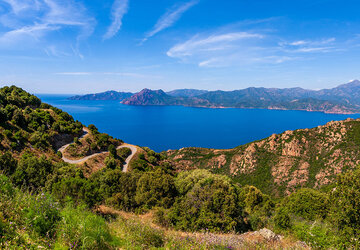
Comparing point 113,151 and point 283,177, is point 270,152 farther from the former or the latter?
point 113,151

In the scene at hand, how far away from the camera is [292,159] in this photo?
90.8 meters

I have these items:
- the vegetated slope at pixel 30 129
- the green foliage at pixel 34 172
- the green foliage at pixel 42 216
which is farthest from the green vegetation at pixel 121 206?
the vegetated slope at pixel 30 129

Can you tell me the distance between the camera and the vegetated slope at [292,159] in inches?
3091

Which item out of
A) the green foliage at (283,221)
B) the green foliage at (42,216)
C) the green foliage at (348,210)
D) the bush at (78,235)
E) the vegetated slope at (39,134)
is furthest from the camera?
the vegetated slope at (39,134)

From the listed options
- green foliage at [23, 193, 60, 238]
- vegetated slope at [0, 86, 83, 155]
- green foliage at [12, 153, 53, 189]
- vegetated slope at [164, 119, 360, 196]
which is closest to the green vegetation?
green foliage at [23, 193, 60, 238]

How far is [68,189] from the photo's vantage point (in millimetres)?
16062

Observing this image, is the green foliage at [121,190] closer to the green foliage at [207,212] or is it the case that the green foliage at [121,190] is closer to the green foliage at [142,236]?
the green foliage at [207,212]

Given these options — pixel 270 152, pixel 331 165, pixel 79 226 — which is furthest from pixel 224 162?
pixel 79 226

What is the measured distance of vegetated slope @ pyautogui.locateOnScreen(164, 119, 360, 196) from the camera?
78.5m

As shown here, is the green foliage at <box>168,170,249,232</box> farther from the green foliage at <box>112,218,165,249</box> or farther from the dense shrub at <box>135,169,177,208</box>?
the green foliage at <box>112,218,165,249</box>

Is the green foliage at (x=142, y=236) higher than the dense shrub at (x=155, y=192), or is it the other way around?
the green foliage at (x=142, y=236)

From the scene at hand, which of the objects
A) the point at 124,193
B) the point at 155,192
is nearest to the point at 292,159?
the point at 155,192

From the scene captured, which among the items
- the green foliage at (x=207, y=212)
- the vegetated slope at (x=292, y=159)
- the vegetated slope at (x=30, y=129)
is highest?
the vegetated slope at (x=30, y=129)

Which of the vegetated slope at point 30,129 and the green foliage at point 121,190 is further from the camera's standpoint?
the vegetated slope at point 30,129
